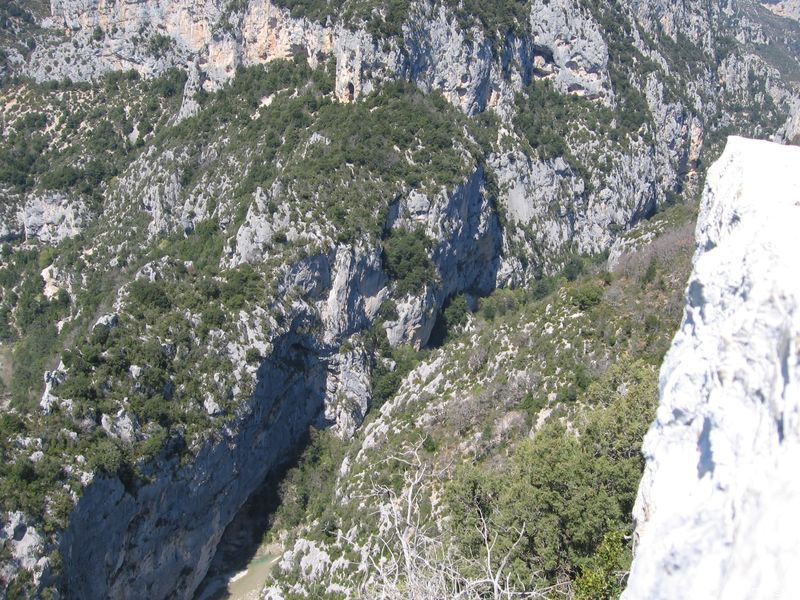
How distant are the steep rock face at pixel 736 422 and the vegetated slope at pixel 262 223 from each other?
10.4 meters

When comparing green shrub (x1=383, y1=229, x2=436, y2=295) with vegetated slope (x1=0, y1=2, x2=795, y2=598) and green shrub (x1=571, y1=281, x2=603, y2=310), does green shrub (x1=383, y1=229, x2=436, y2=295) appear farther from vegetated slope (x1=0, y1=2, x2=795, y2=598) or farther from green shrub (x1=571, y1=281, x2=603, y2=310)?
green shrub (x1=571, y1=281, x2=603, y2=310)

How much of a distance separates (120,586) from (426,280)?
26.7m

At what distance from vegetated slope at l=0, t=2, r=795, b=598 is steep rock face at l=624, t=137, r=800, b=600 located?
10.4 metres

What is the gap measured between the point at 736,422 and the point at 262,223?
39080mm

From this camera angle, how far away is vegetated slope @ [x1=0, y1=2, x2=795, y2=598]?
A: 95.3 feet

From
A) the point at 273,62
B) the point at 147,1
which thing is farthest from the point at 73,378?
the point at 147,1

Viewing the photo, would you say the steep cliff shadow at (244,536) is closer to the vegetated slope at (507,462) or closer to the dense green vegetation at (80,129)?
the vegetated slope at (507,462)

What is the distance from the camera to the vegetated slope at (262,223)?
95.3 feet

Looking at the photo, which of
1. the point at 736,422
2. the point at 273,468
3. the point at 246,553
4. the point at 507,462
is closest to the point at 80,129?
the point at 273,468

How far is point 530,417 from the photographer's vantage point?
27703 millimetres

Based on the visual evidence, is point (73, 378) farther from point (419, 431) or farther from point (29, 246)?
point (29, 246)

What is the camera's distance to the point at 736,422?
5500 mm

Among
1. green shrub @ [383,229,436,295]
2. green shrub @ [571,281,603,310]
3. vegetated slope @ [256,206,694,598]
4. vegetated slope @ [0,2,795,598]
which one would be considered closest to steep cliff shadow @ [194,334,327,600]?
vegetated slope @ [0,2,795,598]

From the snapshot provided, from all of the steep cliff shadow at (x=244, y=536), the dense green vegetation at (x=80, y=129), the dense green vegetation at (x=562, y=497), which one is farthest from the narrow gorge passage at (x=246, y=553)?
the dense green vegetation at (x=80, y=129)
